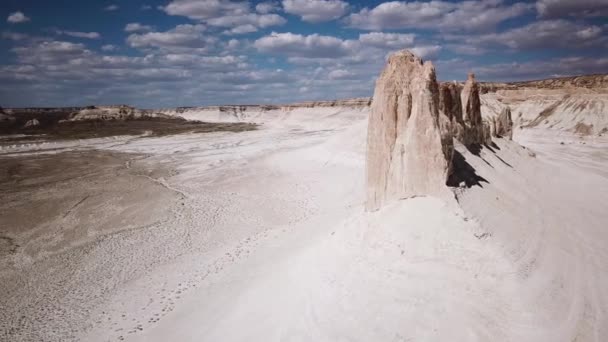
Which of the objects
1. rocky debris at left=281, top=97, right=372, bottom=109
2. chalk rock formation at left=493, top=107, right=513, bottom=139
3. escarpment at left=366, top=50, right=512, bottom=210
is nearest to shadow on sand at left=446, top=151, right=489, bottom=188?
escarpment at left=366, top=50, right=512, bottom=210

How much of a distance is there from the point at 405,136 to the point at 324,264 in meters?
3.72

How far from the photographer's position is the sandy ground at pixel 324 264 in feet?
21.5

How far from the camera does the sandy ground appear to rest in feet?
21.5

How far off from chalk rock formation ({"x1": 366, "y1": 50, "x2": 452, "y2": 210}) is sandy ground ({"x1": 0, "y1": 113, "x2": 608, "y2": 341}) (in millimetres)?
607

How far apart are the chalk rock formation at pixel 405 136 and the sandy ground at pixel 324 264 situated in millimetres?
607

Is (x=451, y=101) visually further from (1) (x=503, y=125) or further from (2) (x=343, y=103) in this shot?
(2) (x=343, y=103)

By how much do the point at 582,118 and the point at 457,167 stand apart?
3718 centimetres

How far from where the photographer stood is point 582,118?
38.3m

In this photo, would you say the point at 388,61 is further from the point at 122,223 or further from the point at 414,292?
the point at 122,223

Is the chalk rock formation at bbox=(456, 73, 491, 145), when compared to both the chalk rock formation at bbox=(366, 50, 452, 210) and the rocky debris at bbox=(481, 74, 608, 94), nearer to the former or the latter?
the chalk rock formation at bbox=(366, 50, 452, 210)

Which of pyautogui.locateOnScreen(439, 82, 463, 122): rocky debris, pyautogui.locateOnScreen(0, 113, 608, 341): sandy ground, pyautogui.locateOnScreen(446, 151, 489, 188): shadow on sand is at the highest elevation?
pyautogui.locateOnScreen(439, 82, 463, 122): rocky debris

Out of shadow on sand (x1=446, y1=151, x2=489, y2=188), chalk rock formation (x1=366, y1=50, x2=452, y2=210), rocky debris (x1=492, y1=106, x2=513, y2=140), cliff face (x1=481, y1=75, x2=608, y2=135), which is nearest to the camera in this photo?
chalk rock formation (x1=366, y1=50, x2=452, y2=210)

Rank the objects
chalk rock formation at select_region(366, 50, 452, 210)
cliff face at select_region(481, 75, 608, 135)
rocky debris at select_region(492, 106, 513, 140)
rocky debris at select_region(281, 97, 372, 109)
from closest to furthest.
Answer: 1. chalk rock formation at select_region(366, 50, 452, 210)
2. rocky debris at select_region(492, 106, 513, 140)
3. cliff face at select_region(481, 75, 608, 135)
4. rocky debris at select_region(281, 97, 372, 109)

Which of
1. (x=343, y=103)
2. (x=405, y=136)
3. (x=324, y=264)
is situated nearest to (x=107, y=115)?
(x=343, y=103)
